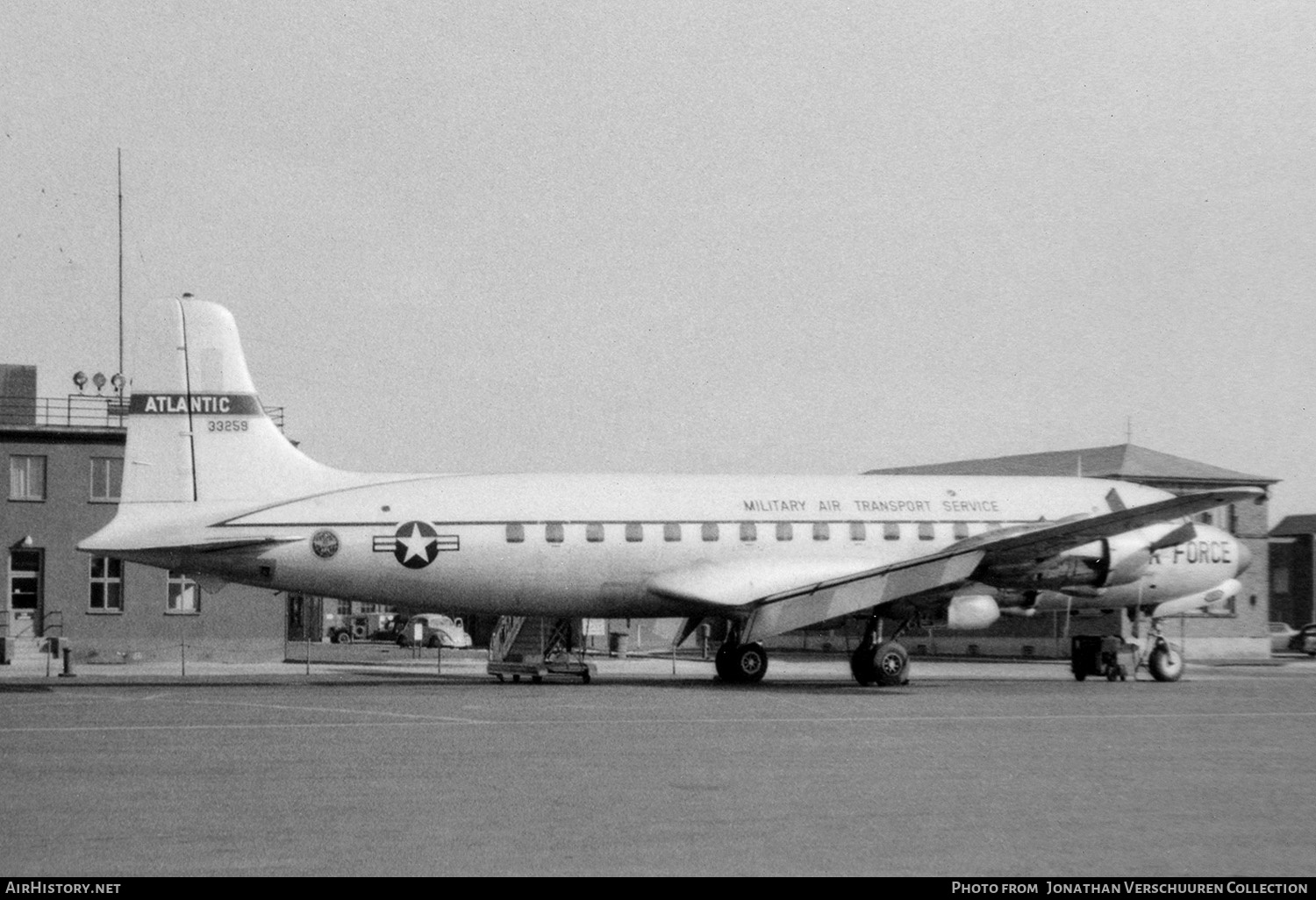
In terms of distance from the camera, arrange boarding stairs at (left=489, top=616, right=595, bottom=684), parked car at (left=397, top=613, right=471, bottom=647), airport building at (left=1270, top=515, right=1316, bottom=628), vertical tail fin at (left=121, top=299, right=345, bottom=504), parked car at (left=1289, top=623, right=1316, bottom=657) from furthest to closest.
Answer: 1. airport building at (left=1270, top=515, right=1316, bottom=628)
2. parked car at (left=397, top=613, right=471, bottom=647)
3. parked car at (left=1289, top=623, right=1316, bottom=657)
4. boarding stairs at (left=489, top=616, right=595, bottom=684)
5. vertical tail fin at (left=121, top=299, right=345, bottom=504)

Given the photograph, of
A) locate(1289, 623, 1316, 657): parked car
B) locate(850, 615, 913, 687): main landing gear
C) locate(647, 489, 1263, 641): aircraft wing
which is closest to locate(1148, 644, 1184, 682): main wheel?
locate(647, 489, 1263, 641): aircraft wing

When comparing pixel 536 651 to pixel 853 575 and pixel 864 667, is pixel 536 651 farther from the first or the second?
pixel 853 575

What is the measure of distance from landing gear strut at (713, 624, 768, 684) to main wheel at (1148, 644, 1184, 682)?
28.4ft

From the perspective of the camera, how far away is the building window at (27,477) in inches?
1901

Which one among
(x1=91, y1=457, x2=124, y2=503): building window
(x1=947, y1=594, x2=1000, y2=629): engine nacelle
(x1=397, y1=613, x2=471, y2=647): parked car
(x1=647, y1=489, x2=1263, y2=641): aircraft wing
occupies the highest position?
(x1=91, y1=457, x2=124, y2=503): building window

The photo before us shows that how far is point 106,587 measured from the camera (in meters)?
48.5

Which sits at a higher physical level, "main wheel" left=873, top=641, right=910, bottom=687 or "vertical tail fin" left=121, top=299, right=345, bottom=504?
"vertical tail fin" left=121, top=299, right=345, bottom=504

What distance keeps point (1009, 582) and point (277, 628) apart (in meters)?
27.5

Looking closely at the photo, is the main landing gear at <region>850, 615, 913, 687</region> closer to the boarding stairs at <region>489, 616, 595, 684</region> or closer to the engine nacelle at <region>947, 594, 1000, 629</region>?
the engine nacelle at <region>947, 594, 1000, 629</region>

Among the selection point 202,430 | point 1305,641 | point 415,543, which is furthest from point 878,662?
point 1305,641

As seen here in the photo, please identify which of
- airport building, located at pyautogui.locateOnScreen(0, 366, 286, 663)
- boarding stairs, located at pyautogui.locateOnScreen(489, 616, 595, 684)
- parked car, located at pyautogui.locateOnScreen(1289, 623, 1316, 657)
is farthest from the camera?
parked car, located at pyautogui.locateOnScreen(1289, 623, 1316, 657)

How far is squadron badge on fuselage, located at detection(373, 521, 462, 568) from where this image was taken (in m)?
29.4

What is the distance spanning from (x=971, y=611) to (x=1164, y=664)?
614 cm
